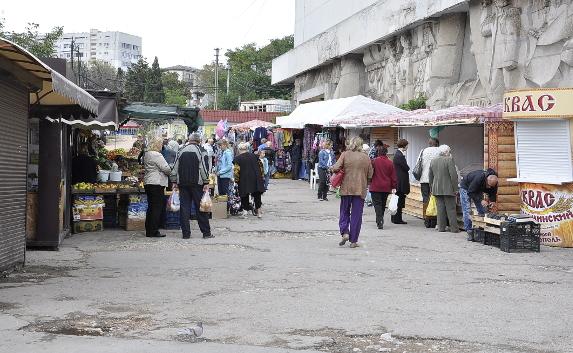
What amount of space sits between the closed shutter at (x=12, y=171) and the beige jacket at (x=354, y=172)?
5016 millimetres

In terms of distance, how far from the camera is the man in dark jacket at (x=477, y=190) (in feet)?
44.1

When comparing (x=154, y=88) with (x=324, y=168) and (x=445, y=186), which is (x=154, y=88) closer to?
(x=324, y=168)

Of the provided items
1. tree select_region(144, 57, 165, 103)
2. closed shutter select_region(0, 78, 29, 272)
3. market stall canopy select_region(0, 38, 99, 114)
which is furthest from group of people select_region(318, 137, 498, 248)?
tree select_region(144, 57, 165, 103)

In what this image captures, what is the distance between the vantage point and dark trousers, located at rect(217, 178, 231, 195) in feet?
56.6

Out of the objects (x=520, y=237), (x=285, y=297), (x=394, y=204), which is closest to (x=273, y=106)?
(x=394, y=204)

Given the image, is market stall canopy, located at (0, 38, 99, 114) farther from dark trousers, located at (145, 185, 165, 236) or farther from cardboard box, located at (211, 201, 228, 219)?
cardboard box, located at (211, 201, 228, 219)

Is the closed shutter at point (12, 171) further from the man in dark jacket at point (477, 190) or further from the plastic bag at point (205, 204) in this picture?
the man in dark jacket at point (477, 190)

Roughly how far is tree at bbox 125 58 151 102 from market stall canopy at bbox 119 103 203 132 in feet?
207

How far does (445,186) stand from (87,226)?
6.88 meters

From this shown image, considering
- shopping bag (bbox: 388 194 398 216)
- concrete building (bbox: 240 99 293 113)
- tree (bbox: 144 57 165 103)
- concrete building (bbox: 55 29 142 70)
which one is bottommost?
shopping bag (bbox: 388 194 398 216)

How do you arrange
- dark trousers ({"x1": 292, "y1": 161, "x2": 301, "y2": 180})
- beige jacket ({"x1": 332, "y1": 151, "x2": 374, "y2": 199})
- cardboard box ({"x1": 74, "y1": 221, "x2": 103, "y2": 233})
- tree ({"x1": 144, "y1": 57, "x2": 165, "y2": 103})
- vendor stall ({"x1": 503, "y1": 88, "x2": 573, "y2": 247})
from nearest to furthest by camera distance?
1. beige jacket ({"x1": 332, "y1": 151, "x2": 374, "y2": 199})
2. vendor stall ({"x1": 503, "y1": 88, "x2": 573, "y2": 247})
3. cardboard box ({"x1": 74, "y1": 221, "x2": 103, "y2": 233})
4. dark trousers ({"x1": 292, "y1": 161, "x2": 301, "y2": 180})
5. tree ({"x1": 144, "y1": 57, "x2": 165, "y2": 103})

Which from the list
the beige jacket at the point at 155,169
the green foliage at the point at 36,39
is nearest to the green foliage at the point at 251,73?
the green foliage at the point at 36,39

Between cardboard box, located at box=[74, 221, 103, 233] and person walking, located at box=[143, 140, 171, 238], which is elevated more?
person walking, located at box=[143, 140, 171, 238]

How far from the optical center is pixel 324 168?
22188 millimetres
